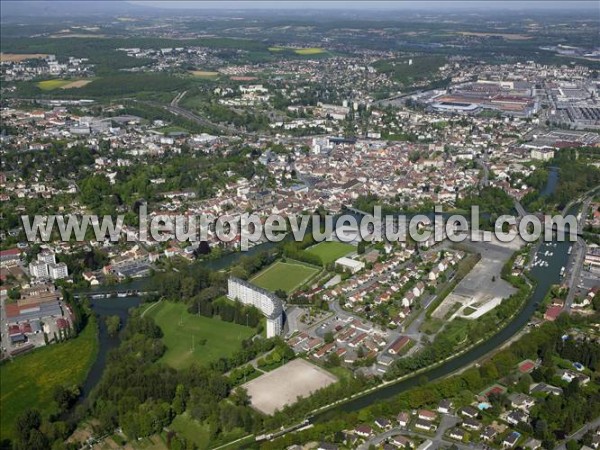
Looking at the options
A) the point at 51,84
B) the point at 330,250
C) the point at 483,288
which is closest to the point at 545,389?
the point at 483,288

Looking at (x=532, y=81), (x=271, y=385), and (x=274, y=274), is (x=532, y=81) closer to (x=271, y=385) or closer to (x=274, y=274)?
(x=274, y=274)

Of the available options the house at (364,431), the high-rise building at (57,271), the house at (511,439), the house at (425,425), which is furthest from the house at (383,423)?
the high-rise building at (57,271)

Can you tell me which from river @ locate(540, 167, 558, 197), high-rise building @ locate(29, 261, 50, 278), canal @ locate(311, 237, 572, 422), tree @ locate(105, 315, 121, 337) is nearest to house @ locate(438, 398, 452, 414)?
canal @ locate(311, 237, 572, 422)

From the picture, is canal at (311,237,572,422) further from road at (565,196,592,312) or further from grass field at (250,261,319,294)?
grass field at (250,261,319,294)

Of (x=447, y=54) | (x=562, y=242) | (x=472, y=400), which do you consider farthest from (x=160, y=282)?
(x=447, y=54)

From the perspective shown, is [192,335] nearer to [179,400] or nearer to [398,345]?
[179,400]

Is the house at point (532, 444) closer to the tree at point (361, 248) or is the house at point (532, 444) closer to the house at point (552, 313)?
the house at point (552, 313)
